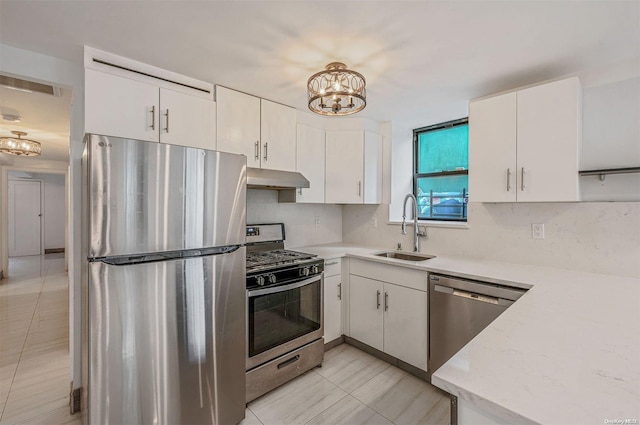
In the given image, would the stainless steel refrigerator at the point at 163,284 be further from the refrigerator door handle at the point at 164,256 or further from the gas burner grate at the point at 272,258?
the gas burner grate at the point at 272,258

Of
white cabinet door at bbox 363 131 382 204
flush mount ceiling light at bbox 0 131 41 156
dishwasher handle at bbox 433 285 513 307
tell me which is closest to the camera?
dishwasher handle at bbox 433 285 513 307

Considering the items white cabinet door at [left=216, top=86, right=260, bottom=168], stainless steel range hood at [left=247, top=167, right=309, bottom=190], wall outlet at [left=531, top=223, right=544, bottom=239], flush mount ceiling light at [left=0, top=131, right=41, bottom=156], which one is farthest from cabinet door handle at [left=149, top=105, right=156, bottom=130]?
flush mount ceiling light at [left=0, top=131, right=41, bottom=156]

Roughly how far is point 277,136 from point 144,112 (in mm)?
1045

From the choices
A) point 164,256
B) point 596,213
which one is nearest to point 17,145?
point 164,256

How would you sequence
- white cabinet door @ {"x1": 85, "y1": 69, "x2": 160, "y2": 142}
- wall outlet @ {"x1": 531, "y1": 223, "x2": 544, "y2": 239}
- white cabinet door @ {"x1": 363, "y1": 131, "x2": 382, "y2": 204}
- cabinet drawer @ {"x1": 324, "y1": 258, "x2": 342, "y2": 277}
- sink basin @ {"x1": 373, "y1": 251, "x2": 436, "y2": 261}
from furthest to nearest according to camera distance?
white cabinet door @ {"x1": 363, "y1": 131, "x2": 382, "y2": 204}, sink basin @ {"x1": 373, "y1": 251, "x2": 436, "y2": 261}, cabinet drawer @ {"x1": 324, "y1": 258, "x2": 342, "y2": 277}, wall outlet @ {"x1": 531, "y1": 223, "x2": 544, "y2": 239}, white cabinet door @ {"x1": 85, "y1": 69, "x2": 160, "y2": 142}

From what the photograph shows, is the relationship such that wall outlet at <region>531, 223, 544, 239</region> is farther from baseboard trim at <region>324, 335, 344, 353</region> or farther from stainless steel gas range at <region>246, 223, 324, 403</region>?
baseboard trim at <region>324, 335, 344, 353</region>

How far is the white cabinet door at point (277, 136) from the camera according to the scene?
2525 millimetres

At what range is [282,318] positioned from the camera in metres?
2.20

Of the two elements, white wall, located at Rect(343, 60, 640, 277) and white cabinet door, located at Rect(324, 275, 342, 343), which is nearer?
white wall, located at Rect(343, 60, 640, 277)

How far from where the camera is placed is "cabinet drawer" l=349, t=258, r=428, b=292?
2.28 meters

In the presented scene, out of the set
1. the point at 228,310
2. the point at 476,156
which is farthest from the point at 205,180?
the point at 476,156

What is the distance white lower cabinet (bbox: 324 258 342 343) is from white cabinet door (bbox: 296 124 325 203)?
0.68 meters

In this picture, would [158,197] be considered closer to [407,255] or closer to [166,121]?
[166,121]

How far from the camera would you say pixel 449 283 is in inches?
82.3
